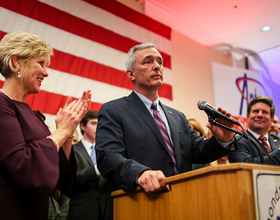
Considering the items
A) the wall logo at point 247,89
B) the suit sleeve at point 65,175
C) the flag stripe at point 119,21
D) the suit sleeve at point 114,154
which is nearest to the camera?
the suit sleeve at point 114,154

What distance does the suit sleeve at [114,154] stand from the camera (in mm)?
1210

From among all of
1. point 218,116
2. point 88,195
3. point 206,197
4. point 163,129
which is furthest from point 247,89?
point 206,197

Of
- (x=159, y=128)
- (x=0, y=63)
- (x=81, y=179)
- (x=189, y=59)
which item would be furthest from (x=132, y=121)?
(x=189, y=59)

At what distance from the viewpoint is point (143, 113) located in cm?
164

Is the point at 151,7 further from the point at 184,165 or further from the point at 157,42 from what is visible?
the point at 184,165

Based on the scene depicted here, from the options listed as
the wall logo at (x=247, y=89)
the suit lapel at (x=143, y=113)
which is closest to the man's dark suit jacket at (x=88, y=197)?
the suit lapel at (x=143, y=113)

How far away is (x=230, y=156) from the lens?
2.25 m

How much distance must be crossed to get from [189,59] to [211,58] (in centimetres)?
74

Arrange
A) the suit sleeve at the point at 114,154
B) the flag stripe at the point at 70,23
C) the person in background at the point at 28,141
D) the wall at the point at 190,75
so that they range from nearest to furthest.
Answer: the person in background at the point at 28,141
the suit sleeve at the point at 114,154
the flag stripe at the point at 70,23
the wall at the point at 190,75

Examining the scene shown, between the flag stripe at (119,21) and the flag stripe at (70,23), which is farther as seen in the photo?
the flag stripe at (119,21)

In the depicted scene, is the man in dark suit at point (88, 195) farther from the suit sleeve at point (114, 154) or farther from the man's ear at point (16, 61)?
the man's ear at point (16, 61)

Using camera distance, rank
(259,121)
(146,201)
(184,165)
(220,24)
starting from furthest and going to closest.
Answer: (220,24), (259,121), (184,165), (146,201)

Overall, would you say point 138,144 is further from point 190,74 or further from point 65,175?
point 190,74

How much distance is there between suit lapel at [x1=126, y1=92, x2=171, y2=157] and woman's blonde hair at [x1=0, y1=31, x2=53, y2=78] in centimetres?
60
